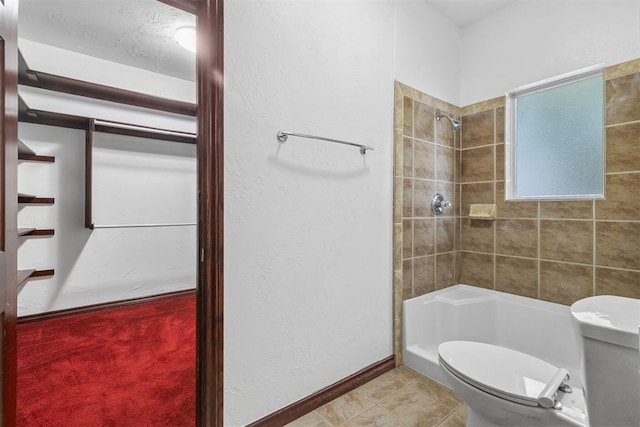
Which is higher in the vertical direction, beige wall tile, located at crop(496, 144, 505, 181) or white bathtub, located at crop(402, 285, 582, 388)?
beige wall tile, located at crop(496, 144, 505, 181)

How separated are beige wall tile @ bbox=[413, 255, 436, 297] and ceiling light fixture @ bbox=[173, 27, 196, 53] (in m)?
2.44

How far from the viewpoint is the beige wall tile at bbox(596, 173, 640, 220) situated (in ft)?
5.08

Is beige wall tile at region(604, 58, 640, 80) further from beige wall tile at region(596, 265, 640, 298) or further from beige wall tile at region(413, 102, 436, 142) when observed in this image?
beige wall tile at region(596, 265, 640, 298)

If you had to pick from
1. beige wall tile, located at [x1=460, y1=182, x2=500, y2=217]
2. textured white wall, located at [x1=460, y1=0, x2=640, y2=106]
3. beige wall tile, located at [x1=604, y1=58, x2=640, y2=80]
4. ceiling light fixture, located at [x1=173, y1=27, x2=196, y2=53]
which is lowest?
beige wall tile, located at [x1=460, y1=182, x2=500, y2=217]

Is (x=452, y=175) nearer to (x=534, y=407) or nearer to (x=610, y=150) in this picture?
(x=610, y=150)

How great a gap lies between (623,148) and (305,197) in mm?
1754

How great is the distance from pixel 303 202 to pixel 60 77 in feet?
8.05

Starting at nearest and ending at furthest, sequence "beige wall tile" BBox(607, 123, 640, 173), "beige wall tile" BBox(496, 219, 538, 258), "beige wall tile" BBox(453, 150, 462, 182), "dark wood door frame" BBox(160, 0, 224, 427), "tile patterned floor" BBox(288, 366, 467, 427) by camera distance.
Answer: "dark wood door frame" BBox(160, 0, 224, 427), "tile patterned floor" BBox(288, 366, 467, 427), "beige wall tile" BBox(607, 123, 640, 173), "beige wall tile" BBox(496, 219, 538, 258), "beige wall tile" BBox(453, 150, 462, 182)

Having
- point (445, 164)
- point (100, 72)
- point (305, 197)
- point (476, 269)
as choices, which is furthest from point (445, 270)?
point (100, 72)

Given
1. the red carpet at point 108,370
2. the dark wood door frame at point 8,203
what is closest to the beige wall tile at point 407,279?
the red carpet at point 108,370

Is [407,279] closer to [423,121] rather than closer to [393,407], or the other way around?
[393,407]

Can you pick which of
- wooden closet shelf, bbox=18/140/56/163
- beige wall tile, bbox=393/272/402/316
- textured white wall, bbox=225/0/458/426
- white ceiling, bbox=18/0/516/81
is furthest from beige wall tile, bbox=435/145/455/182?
wooden closet shelf, bbox=18/140/56/163

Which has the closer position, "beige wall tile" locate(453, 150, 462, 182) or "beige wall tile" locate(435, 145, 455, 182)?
"beige wall tile" locate(435, 145, 455, 182)

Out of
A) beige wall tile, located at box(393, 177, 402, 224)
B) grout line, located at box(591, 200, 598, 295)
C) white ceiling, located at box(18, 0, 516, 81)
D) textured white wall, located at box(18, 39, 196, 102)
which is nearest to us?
grout line, located at box(591, 200, 598, 295)
